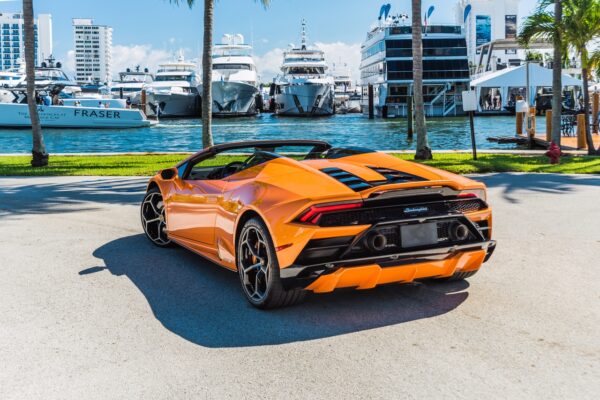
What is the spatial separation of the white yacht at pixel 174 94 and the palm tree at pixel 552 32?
53.1 meters

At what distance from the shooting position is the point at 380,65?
8219cm

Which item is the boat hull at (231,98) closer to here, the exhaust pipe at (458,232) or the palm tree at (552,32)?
the palm tree at (552,32)

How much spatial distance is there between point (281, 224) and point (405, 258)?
0.86 metres

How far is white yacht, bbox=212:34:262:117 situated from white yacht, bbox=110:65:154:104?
1247 cm

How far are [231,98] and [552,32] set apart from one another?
52.8 m

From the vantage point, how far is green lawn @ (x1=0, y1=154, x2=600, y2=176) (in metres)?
15.3

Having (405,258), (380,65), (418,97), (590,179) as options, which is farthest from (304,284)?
(380,65)

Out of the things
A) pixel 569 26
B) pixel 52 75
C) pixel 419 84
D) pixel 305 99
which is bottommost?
pixel 419 84

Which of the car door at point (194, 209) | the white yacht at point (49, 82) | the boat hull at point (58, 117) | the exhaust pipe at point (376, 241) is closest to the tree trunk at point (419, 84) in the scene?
the car door at point (194, 209)

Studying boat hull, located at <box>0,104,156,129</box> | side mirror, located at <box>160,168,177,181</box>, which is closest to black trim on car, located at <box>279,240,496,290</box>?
side mirror, located at <box>160,168,177,181</box>

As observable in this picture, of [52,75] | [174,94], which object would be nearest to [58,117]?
[174,94]

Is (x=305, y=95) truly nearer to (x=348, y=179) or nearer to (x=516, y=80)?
(x=516, y=80)

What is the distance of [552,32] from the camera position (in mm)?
19531

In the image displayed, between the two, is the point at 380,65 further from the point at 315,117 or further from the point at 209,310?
the point at 209,310
